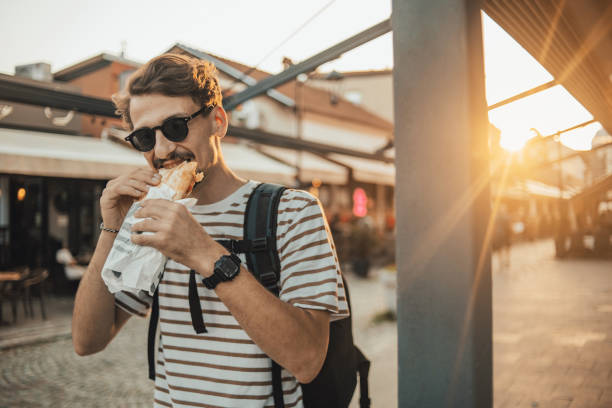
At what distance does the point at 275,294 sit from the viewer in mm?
1407

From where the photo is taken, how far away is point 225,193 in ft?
5.25

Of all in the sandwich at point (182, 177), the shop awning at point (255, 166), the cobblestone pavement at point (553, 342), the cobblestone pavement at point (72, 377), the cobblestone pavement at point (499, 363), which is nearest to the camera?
the sandwich at point (182, 177)

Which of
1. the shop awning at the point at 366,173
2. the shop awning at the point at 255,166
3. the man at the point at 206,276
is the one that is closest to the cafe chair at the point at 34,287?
the shop awning at the point at 255,166

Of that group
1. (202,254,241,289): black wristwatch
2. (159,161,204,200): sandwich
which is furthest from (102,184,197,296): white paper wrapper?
(202,254,241,289): black wristwatch

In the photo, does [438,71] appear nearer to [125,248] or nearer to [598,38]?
[125,248]

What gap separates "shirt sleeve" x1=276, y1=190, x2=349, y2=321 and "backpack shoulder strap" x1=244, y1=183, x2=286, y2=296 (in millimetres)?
22

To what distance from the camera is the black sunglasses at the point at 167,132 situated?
59.1 inches

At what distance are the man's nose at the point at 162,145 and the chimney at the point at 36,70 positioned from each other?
35.0 feet

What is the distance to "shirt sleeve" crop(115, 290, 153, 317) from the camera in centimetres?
163

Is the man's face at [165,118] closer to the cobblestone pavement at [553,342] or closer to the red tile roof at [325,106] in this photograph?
the cobblestone pavement at [553,342]

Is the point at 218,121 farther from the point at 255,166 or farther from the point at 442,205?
the point at 255,166

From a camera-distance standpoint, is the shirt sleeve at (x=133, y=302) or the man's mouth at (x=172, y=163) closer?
the man's mouth at (x=172, y=163)

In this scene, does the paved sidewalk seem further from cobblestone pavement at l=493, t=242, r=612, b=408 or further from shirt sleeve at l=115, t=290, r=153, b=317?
cobblestone pavement at l=493, t=242, r=612, b=408

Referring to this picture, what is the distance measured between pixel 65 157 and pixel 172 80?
23.8 feet
